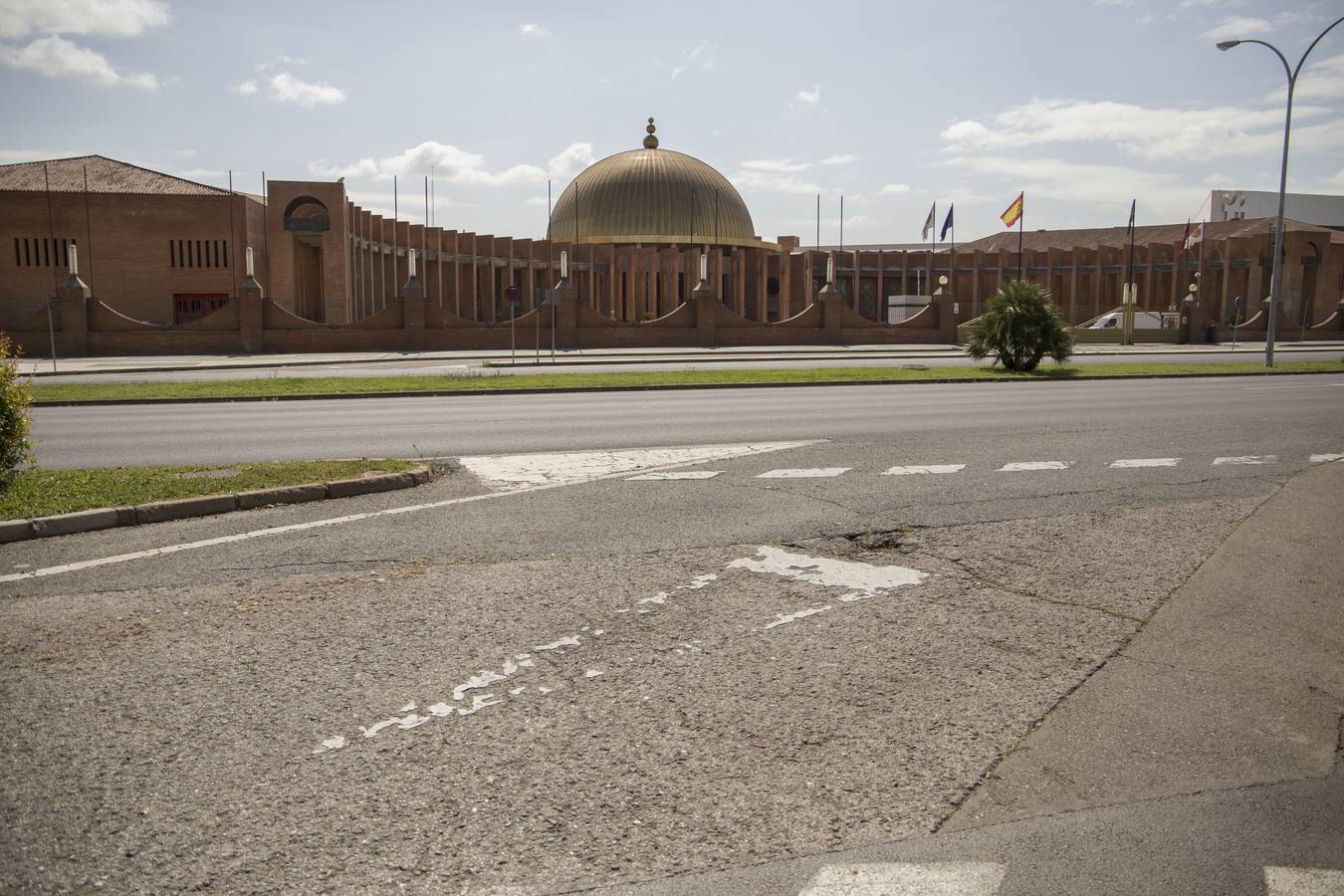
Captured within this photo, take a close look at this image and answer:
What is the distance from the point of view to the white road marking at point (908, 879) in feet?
10.0

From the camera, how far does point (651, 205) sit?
7081 centimetres

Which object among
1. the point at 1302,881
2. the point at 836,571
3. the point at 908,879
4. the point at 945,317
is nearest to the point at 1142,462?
the point at 836,571

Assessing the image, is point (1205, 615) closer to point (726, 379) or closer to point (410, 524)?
point (410, 524)

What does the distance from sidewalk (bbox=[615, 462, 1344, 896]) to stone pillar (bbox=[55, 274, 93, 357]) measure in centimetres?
4238

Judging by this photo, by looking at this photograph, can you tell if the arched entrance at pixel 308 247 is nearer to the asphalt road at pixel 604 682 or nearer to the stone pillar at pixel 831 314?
the stone pillar at pixel 831 314

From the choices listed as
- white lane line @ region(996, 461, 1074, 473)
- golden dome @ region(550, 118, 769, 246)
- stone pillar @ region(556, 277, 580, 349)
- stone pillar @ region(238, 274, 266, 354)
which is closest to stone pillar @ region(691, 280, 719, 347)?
stone pillar @ region(556, 277, 580, 349)

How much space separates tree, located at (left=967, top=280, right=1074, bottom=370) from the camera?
27.3m

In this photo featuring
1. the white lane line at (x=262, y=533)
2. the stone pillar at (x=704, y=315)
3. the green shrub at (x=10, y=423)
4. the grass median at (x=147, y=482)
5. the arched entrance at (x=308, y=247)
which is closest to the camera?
the white lane line at (x=262, y=533)

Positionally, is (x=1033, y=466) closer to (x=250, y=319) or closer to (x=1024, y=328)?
(x=1024, y=328)

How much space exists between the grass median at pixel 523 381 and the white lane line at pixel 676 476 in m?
11.3

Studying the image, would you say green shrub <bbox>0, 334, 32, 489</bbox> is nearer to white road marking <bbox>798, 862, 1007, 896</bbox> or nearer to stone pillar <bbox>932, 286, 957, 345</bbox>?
white road marking <bbox>798, 862, 1007, 896</bbox>

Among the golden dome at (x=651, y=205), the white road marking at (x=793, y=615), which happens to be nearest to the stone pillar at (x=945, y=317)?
the golden dome at (x=651, y=205)

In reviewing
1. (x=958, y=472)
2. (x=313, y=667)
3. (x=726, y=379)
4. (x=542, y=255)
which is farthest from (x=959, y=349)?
(x=313, y=667)

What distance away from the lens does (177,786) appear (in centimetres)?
358
